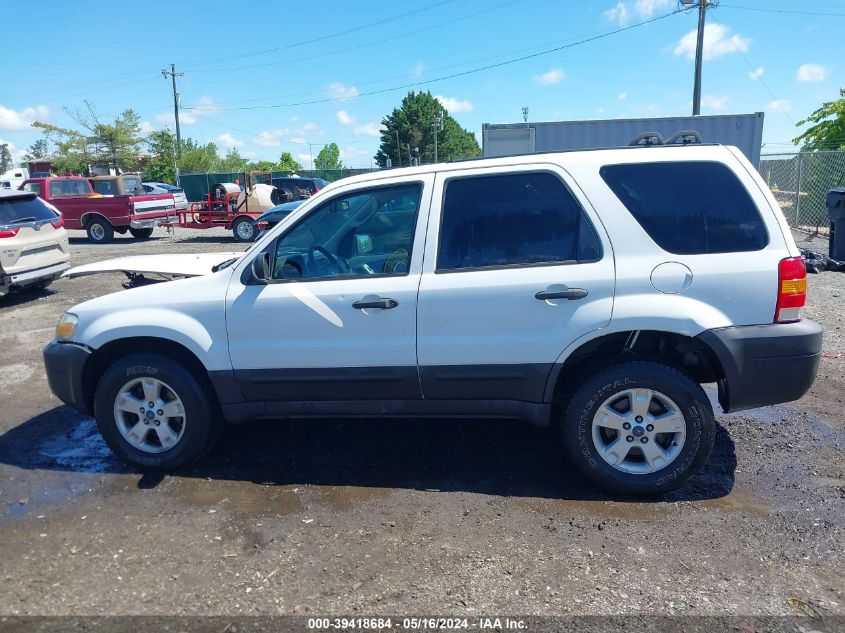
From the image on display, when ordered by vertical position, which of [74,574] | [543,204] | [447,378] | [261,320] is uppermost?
[543,204]

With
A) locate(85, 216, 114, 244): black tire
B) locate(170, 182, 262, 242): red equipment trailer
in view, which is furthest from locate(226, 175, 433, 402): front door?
locate(85, 216, 114, 244): black tire

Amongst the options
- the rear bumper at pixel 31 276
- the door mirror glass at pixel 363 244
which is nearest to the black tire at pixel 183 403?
the door mirror glass at pixel 363 244

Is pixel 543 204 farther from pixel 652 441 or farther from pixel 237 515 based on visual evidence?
pixel 237 515

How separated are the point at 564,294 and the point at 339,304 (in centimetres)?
129

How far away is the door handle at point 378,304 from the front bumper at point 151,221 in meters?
17.8

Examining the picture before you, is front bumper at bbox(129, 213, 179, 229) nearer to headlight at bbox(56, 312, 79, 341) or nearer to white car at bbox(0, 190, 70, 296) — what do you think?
white car at bbox(0, 190, 70, 296)

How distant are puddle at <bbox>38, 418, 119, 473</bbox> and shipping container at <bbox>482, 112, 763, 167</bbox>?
1259 cm

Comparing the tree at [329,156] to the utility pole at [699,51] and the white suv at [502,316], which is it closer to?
the utility pole at [699,51]

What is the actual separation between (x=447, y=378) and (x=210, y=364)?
4.81 ft

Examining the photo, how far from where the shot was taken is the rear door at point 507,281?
12.0 feet

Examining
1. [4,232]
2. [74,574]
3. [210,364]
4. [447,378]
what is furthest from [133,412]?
[4,232]

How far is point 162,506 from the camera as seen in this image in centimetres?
385

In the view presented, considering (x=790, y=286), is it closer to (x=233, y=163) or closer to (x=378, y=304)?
(x=378, y=304)

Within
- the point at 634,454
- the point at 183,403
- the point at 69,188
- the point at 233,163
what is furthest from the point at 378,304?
the point at 233,163
